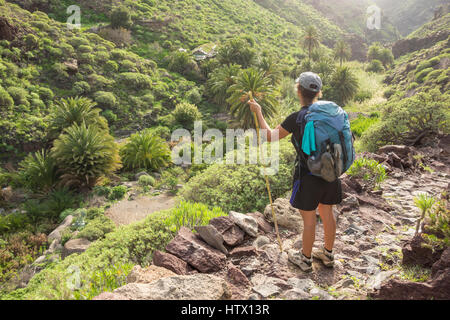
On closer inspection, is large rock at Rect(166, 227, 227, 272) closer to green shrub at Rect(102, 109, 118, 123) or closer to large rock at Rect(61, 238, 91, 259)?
large rock at Rect(61, 238, 91, 259)

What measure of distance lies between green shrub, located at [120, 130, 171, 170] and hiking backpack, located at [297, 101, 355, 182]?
14.2 metres

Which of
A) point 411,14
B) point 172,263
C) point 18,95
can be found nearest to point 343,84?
point 18,95

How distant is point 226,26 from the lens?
146 ft

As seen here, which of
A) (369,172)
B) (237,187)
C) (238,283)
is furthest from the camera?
(237,187)

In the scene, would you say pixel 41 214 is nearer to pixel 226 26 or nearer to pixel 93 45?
pixel 93 45

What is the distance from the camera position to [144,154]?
15.5 m

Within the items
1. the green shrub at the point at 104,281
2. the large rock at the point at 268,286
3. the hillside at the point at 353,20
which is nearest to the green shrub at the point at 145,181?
the green shrub at the point at 104,281

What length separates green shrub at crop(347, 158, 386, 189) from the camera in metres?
5.08

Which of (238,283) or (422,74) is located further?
(422,74)

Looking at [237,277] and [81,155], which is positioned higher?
[81,155]

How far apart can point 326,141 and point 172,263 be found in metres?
1.94

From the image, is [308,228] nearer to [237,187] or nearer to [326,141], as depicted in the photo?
[326,141]

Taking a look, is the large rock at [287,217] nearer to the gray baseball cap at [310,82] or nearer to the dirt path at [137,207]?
the gray baseball cap at [310,82]

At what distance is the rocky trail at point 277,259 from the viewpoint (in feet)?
6.88
